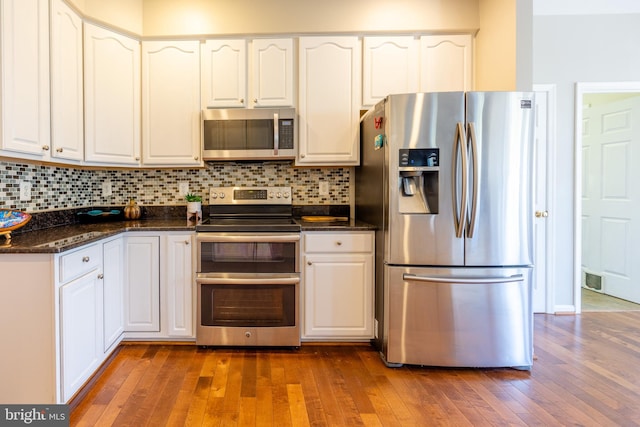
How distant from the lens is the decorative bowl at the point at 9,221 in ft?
5.94

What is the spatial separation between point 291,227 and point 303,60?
4.22 feet

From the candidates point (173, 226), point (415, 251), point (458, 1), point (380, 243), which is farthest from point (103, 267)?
point (458, 1)

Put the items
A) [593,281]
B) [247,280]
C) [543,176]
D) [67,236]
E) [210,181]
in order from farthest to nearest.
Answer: [593,281] → [543,176] → [210,181] → [247,280] → [67,236]

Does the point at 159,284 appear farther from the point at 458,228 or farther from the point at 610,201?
the point at 610,201

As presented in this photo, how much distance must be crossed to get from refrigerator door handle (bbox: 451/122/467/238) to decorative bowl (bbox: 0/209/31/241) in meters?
2.38

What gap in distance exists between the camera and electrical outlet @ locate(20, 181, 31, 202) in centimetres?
223

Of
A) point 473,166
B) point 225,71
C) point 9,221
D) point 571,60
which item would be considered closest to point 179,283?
point 9,221

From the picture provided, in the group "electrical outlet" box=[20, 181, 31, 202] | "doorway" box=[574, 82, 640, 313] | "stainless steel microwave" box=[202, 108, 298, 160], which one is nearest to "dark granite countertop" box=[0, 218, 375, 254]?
"electrical outlet" box=[20, 181, 31, 202]

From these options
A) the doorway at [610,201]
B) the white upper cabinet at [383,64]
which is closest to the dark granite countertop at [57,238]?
the white upper cabinet at [383,64]

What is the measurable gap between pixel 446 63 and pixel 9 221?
9.70ft

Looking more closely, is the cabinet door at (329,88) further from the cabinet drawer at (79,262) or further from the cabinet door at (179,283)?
the cabinet drawer at (79,262)

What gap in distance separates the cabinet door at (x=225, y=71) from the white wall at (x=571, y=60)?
100 inches

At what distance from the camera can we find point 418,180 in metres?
2.25

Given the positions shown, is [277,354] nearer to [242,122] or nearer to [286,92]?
[242,122]
